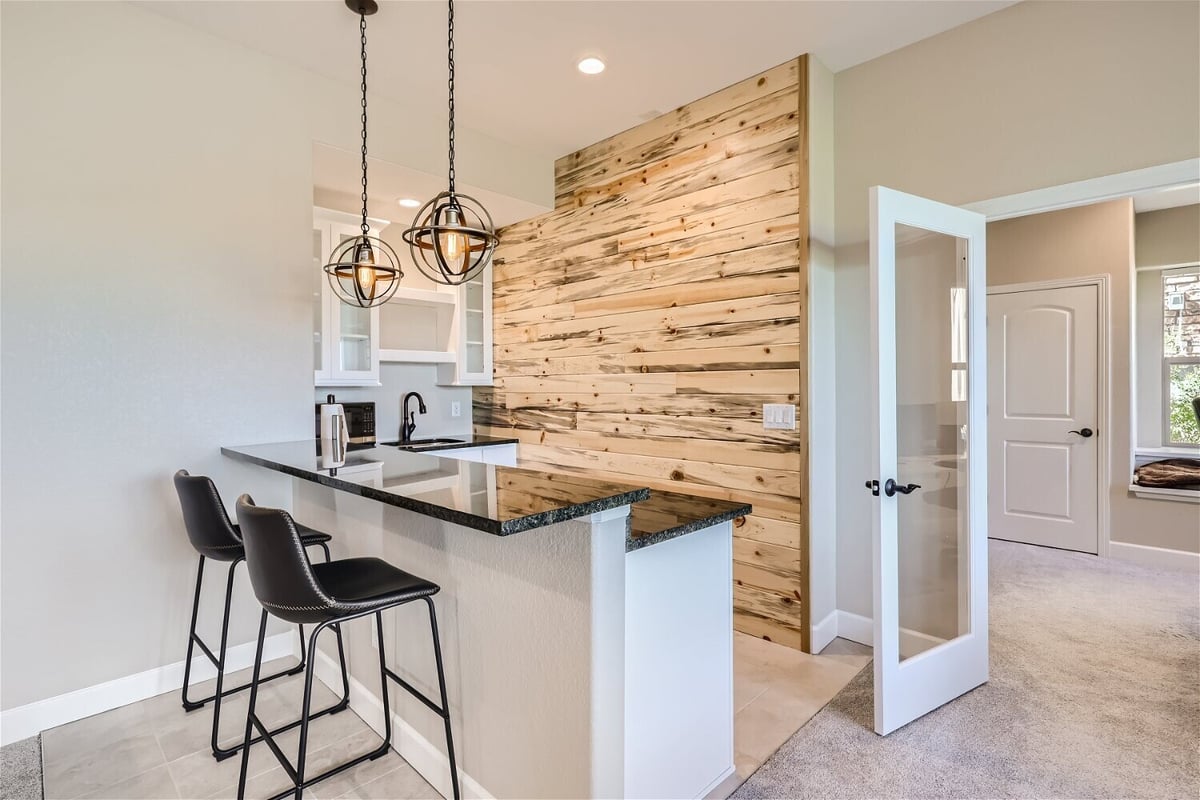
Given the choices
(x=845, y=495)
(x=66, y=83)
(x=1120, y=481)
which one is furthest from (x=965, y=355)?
(x=66, y=83)

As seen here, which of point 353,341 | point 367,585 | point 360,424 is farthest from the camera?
point 360,424

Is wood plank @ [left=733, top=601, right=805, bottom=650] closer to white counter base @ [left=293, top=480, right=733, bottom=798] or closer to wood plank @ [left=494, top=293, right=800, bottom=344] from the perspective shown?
white counter base @ [left=293, top=480, right=733, bottom=798]

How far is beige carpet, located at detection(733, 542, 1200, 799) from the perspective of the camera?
6.37 feet

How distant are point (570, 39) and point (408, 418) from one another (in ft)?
8.93

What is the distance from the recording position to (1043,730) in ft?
7.30

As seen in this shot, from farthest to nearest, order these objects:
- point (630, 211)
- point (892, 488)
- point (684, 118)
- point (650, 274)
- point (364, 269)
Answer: point (630, 211)
point (650, 274)
point (684, 118)
point (364, 269)
point (892, 488)

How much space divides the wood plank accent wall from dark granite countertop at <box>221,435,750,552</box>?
1.26 metres

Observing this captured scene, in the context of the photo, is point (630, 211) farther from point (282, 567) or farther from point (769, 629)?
point (282, 567)

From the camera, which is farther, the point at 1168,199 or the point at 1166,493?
the point at 1168,199

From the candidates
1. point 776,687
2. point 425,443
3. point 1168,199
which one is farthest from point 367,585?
point 1168,199

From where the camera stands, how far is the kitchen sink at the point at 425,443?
4.03 m

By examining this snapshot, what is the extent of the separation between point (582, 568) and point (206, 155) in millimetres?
2551

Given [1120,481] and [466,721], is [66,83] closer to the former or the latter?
[466,721]

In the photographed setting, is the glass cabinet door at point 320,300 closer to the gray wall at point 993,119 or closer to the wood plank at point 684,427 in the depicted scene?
the wood plank at point 684,427
